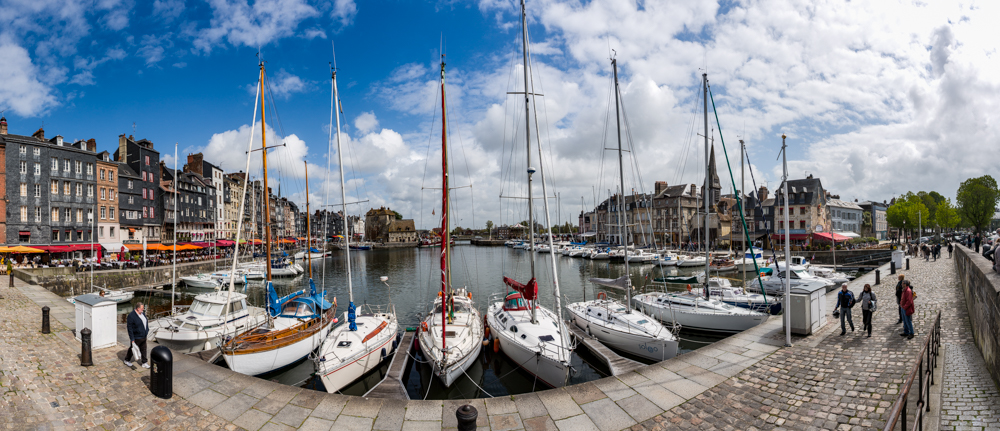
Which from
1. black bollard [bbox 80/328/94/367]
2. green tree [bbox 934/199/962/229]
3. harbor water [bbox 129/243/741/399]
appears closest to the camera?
black bollard [bbox 80/328/94/367]

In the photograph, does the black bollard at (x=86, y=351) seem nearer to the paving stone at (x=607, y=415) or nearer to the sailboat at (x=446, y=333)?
the sailboat at (x=446, y=333)

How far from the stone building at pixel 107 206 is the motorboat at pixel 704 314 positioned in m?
65.5

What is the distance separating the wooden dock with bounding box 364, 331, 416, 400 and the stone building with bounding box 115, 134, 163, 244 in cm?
Result: 6168

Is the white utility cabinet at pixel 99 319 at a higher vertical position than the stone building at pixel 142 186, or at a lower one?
lower

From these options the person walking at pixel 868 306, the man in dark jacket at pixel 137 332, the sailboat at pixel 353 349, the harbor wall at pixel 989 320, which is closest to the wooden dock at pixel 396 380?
the sailboat at pixel 353 349

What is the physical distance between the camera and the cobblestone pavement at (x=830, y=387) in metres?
7.39

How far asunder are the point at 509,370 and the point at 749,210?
7822 centimetres

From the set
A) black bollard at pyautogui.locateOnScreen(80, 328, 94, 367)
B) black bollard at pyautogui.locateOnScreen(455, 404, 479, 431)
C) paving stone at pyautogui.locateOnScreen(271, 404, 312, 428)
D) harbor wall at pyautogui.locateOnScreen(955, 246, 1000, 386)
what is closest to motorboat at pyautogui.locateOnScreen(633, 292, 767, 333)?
harbor wall at pyautogui.locateOnScreen(955, 246, 1000, 386)

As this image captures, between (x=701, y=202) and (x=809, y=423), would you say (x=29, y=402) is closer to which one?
(x=809, y=423)

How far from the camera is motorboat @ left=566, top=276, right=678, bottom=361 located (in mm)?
15617

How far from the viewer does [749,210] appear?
7725 centimetres

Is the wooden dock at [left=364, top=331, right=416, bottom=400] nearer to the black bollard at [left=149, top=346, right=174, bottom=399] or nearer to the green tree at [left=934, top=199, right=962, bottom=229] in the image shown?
the black bollard at [left=149, top=346, right=174, bottom=399]

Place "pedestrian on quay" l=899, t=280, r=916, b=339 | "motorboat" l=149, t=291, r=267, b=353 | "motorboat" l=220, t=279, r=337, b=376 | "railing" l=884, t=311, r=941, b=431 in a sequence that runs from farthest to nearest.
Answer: "motorboat" l=149, t=291, r=267, b=353, "motorboat" l=220, t=279, r=337, b=376, "pedestrian on quay" l=899, t=280, r=916, b=339, "railing" l=884, t=311, r=941, b=431

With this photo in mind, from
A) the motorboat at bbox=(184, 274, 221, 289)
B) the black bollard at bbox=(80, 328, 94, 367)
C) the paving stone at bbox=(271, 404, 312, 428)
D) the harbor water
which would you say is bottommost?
the harbor water
